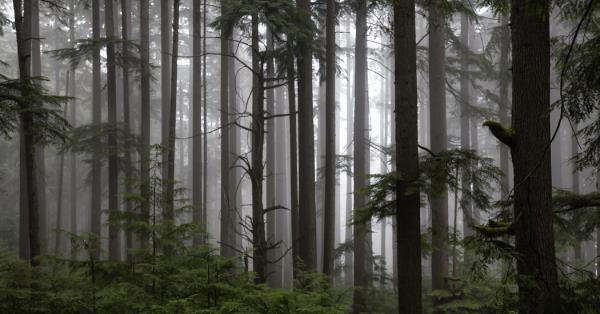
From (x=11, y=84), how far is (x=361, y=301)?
36.9 feet

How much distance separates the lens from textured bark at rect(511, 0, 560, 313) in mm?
5941

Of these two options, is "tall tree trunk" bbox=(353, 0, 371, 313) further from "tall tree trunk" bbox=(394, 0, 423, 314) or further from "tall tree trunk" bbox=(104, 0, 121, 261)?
"tall tree trunk" bbox=(394, 0, 423, 314)

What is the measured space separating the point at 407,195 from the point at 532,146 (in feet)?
6.41

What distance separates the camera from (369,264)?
1938 centimetres

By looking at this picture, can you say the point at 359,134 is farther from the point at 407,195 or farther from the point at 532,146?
the point at 532,146

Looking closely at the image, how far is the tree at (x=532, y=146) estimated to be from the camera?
234 inches

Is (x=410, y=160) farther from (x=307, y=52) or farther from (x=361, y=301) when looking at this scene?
(x=361, y=301)

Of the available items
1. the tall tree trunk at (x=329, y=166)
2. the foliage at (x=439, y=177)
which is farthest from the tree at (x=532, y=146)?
the tall tree trunk at (x=329, y=166)

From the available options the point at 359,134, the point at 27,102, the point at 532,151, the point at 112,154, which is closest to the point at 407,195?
the point at 532,151

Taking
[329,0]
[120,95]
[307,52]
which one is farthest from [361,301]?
[120,95]

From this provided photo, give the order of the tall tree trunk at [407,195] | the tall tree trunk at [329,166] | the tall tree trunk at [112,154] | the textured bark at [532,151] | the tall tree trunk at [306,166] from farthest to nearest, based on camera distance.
A: the tall tree trunk at [112,154]
the tall tree trunk at [329,166]
the tall tree trunk at [306,166]
the tall tree trunk at [407,195]
the textured bark at [532,151]

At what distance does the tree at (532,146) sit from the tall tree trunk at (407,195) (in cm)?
162

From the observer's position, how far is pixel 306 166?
42.7 ft

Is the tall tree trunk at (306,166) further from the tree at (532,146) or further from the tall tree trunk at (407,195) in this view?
the tree at (532,146)
